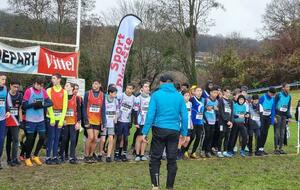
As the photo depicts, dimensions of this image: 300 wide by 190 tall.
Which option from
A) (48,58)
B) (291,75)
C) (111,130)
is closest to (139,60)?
(291,75)

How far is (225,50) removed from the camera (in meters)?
47.9

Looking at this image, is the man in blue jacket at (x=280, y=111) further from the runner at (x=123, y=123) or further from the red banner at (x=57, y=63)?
the red banner at (x=57, y=63)

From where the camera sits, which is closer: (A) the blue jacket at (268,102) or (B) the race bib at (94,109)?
(B) the race bib at (94,109)

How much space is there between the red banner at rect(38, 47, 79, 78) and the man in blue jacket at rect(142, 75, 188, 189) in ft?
23.0

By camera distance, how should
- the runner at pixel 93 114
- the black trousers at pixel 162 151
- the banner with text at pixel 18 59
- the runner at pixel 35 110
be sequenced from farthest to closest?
1. the banner with text at pixel 18 59
2. the runner at pixel 93 114
3. the runner at pixel 35 110
4. the black trousers at pixel 162 151

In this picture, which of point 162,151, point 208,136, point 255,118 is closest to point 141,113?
point 208,136

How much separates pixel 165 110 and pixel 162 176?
203cm

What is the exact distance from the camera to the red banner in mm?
13938

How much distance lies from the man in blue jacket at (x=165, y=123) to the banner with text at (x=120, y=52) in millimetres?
5514

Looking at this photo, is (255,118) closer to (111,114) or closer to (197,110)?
(197,110)

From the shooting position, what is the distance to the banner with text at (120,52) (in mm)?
13359

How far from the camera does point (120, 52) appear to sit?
13.5 meters

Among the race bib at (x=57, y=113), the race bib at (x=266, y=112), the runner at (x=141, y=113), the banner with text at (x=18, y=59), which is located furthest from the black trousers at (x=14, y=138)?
the race bib at (x=266, y=112)

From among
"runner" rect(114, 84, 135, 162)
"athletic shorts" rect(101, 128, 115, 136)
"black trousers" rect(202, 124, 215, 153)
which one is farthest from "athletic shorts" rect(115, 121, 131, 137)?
"black trousers" rect(202, 124, 215, 153)
